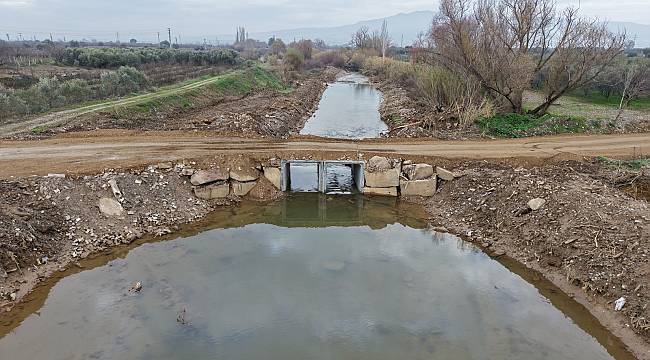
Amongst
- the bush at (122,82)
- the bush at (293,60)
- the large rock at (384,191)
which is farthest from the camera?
the bush at (293,60)

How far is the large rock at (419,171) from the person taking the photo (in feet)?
63.9

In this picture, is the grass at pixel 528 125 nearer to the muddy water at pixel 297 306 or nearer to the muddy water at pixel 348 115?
the muddy water at pixel 348 115

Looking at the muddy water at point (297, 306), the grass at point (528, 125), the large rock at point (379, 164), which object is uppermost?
the grass at point (528, 125)

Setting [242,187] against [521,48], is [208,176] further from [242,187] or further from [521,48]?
[521,48]

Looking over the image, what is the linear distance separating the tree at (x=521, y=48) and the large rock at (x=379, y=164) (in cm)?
1128

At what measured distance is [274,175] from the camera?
19.6 meters

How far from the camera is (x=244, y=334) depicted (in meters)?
11.1

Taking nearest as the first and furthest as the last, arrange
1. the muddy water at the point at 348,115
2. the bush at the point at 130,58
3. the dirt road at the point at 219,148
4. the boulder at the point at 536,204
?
the boulder at the point at 536,204
the dirt road at the point at 219,148
the muddy water at the point at 348,115
the bush at the point at 130,58

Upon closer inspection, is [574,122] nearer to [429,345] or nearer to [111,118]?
[429,345]

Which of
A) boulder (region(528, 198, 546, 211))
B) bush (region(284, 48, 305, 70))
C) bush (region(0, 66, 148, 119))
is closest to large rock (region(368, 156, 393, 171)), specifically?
boulder (region(528, 198, 546, 211))

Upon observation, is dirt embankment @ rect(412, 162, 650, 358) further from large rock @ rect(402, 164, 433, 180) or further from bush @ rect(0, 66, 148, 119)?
bush @ rect(0, 66, 148, 119)

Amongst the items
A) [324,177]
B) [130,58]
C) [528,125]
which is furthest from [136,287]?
[130,58]

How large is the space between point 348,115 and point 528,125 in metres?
15.6

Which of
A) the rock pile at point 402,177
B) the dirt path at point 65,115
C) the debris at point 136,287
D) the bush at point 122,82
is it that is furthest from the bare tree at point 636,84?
the bush at point 122,82
